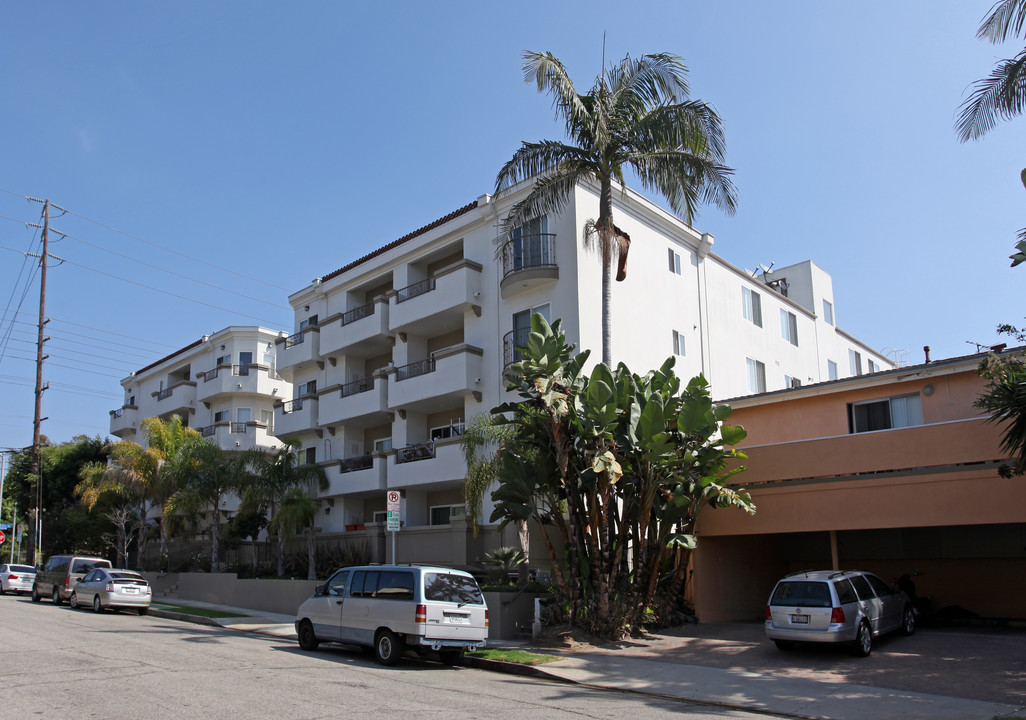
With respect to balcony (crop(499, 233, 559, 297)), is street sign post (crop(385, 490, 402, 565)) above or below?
below

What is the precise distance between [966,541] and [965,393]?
153 inches

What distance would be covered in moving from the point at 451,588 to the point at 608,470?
4.02m

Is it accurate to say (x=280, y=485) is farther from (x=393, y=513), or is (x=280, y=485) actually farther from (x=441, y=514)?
(x=393, y=513)

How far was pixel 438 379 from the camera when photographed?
92.5 feet

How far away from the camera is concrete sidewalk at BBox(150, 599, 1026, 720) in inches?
436

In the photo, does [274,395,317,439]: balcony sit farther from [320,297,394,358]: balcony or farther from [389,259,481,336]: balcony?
[389,259,481,336]: balcony

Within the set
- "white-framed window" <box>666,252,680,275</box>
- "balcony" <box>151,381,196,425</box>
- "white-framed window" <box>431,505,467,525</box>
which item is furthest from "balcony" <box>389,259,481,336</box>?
"balcony" <box>151,381,196,425</box>

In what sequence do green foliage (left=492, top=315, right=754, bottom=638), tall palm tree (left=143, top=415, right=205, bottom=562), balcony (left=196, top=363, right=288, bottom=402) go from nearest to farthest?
green foliage (left=492, top=315, right=754, bottom=638) < tall palm tree (left=143, top=415, right=205, bottom=562) < balcony (left=196, top=363, right=288, bottom=402)

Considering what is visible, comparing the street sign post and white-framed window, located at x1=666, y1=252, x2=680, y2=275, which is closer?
the street sign post

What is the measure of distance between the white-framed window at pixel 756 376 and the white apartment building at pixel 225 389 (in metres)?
22.8

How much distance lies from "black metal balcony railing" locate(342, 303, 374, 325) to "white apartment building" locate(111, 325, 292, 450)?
26.7 feet

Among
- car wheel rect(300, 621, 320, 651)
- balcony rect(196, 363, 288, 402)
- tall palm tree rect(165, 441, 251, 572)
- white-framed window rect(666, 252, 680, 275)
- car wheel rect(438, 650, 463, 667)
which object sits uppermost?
white-framed window rect(666, 252, 680, 275)

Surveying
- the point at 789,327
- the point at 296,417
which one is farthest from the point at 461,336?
the point at 789,327

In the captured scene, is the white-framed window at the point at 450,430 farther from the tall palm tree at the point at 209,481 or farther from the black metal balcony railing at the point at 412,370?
the tall palm tree at the point at 209,481
